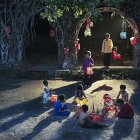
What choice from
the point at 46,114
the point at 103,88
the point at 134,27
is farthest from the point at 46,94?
the point at 134,27

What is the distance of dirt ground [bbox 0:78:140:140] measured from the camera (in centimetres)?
1288

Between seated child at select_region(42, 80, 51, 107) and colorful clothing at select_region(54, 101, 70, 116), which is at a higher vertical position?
seated child at select_region(42, 80, 51, 107)

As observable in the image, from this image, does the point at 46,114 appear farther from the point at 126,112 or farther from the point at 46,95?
the point at 126,112

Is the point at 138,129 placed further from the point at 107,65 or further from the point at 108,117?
the point at 107,65

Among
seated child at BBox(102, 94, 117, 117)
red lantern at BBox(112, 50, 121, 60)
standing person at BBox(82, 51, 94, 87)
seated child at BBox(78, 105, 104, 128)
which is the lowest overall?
seated child at BBox(78, 105, 104, 128)

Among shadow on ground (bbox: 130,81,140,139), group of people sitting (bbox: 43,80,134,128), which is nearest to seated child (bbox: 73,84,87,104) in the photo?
group of people sitting (bbox: 43,80,134,128)

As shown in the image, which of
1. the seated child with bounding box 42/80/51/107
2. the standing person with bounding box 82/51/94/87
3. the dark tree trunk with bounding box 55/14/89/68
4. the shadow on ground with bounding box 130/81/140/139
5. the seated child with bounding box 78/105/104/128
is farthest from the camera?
the dark tree trunk with bounding box 55/14/89/68

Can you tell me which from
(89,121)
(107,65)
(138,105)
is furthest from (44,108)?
(107,65)

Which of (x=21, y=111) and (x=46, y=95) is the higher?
(x=46, y=95)

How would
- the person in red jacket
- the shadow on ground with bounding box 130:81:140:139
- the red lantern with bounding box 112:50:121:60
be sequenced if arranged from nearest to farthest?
the person in red jacket → the shadow on ground with bounding box 130:81:140:139 → the red lantern with bounding box 112:50:121:60

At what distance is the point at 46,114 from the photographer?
14.6 metres

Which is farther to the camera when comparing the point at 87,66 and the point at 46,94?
the point at 87,66

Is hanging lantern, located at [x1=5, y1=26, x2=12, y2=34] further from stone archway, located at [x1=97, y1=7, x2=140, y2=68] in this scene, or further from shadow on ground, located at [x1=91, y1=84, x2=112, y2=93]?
shadow on ground, located at [x1=91, y1=84, x2=112, y2=93]

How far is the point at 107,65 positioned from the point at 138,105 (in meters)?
4.87
